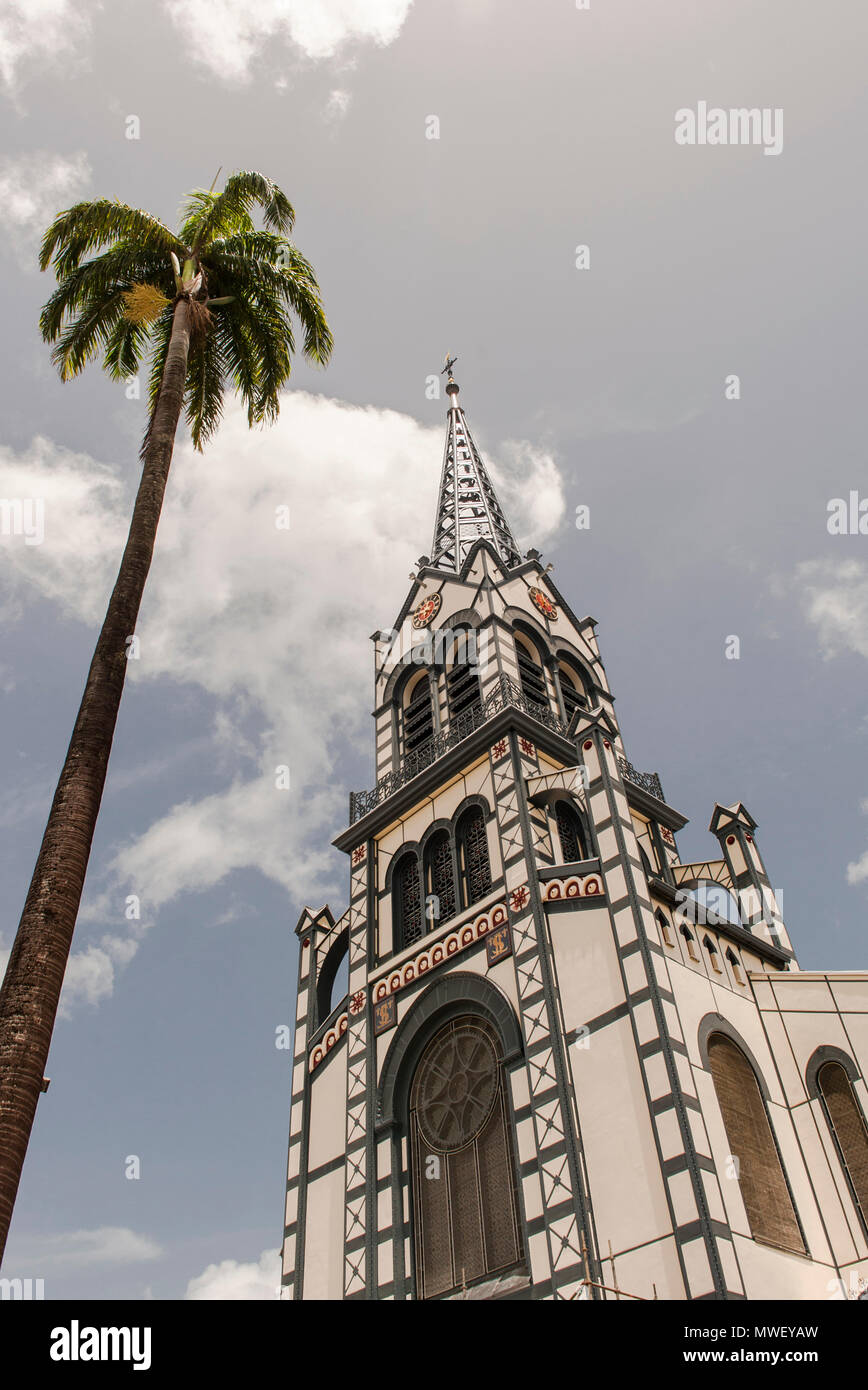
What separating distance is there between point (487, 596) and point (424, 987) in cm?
1315

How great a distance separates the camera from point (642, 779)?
31.6 meters

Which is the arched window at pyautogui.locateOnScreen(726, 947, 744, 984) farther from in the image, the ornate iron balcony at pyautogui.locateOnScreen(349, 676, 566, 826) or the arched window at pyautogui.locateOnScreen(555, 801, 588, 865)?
the ornate iron balcony at pyautogui.locateOnScreen(349, 676, 566, 826)

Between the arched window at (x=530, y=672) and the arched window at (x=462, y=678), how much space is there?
1.44 m

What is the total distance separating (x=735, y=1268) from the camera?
57.6ft

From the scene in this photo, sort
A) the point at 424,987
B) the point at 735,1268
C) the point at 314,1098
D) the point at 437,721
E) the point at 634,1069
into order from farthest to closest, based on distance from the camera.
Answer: the point at 437,721, the point at 314,1098, the point at 424,987, the point at 634,1069, the point at 735,1268

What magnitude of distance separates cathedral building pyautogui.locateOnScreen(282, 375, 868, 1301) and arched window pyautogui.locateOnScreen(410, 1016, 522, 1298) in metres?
0.05

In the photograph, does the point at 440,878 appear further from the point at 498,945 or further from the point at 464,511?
the point at 464,511

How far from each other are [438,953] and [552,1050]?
5.06 metres

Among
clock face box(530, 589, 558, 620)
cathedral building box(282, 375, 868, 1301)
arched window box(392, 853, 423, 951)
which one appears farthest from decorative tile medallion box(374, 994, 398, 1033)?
clock face box(530, 589, 558, 620)

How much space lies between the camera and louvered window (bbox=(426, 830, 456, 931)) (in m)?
27.4
